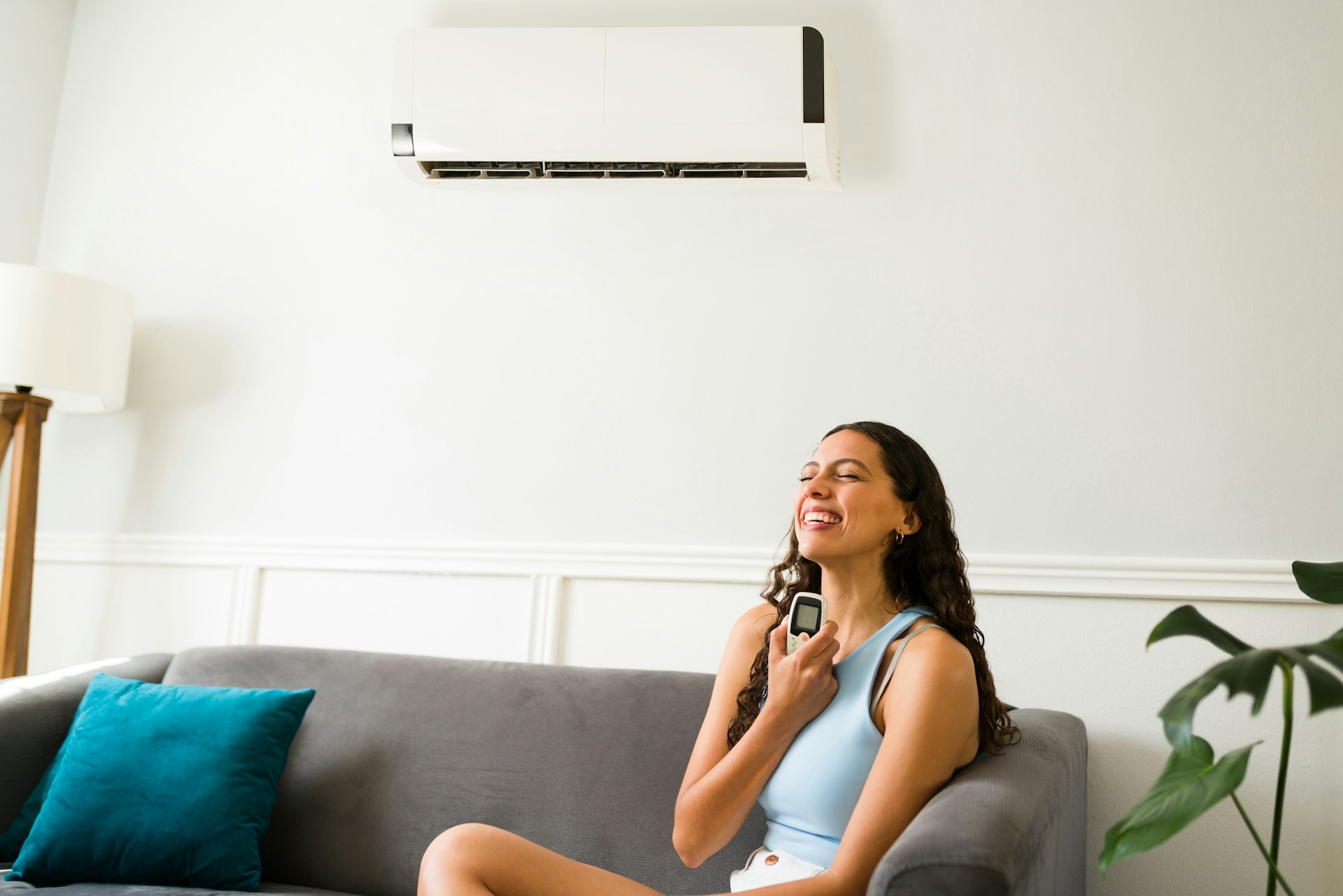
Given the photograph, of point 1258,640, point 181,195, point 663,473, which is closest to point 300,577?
point 663,473

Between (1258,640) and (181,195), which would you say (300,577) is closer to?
(181,195)

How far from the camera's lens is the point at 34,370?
2.25 m

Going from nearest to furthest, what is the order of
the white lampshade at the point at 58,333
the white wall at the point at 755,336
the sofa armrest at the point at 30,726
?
the sofa armrest at the point at 30,726 < the white wall at the point at 755,336 < the white lampshade at the point at 58,333

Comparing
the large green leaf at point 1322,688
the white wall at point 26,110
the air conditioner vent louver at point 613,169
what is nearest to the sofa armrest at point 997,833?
the large green leaf at point 1322,688

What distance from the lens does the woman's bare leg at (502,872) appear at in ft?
4.15

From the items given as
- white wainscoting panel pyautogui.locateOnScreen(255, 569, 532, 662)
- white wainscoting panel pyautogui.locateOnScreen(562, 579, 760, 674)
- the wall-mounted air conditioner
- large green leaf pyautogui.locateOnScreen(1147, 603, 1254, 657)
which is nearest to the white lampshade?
white wainscoting panel pyautogui.locateOnScreen(255, 569, 532, 662)

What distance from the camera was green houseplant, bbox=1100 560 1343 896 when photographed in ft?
2.90

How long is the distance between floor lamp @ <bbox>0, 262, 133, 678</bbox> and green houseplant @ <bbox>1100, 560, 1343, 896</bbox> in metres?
2.30

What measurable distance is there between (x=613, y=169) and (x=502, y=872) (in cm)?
157

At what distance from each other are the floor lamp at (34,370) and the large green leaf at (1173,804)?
229cm

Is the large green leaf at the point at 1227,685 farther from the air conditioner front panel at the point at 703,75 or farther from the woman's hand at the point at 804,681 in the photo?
the air conditioner front panel at the point at 703,75

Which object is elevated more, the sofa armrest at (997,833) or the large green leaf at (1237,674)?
the large green leaf at (1237,674)

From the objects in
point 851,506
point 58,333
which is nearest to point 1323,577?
point 851,506

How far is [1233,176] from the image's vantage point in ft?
6.67
